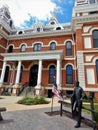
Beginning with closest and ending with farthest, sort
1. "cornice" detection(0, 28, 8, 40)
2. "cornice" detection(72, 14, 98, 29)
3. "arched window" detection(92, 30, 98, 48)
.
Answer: "arched window" detection(92, 30, 98, 48) < "cornice" detection(72, 14, 98, 29) < "cornice" detection(0, 28, 8, 40)

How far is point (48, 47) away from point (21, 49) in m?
5.74

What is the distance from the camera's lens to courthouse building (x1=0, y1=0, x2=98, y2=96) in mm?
17359

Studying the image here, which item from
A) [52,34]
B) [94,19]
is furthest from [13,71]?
[94,19]

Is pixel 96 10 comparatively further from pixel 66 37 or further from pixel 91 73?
pixel 91 73

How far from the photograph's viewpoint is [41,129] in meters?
4.52

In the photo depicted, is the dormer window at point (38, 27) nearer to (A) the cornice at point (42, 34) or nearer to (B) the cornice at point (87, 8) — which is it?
(A) the cornice at point (42, 34)

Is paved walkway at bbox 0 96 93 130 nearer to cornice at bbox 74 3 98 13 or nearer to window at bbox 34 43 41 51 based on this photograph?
cornice at bbox 74 3 98 13

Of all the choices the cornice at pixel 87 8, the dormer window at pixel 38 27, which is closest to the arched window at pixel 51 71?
the dormer window at pixel 38 27

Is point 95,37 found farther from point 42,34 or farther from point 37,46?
point 37,46

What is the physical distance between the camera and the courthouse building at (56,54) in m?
17.4

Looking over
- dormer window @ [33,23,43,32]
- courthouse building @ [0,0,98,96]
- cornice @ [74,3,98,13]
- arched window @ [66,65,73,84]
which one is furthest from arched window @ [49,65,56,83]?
cornice @ [74,3,98,13]

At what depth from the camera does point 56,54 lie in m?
19.7

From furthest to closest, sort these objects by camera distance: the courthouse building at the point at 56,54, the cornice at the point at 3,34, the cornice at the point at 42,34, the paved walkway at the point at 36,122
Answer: the cornice at the point at 3,34
the cornice at the point at 42,34
the courthouse building at the point at 56,54
the paved walkway at the point at 36,122

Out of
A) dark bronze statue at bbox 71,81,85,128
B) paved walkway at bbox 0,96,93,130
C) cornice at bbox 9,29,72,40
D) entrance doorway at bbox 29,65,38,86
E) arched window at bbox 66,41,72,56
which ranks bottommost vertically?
paved walkway at bbox 0,96,93,130
